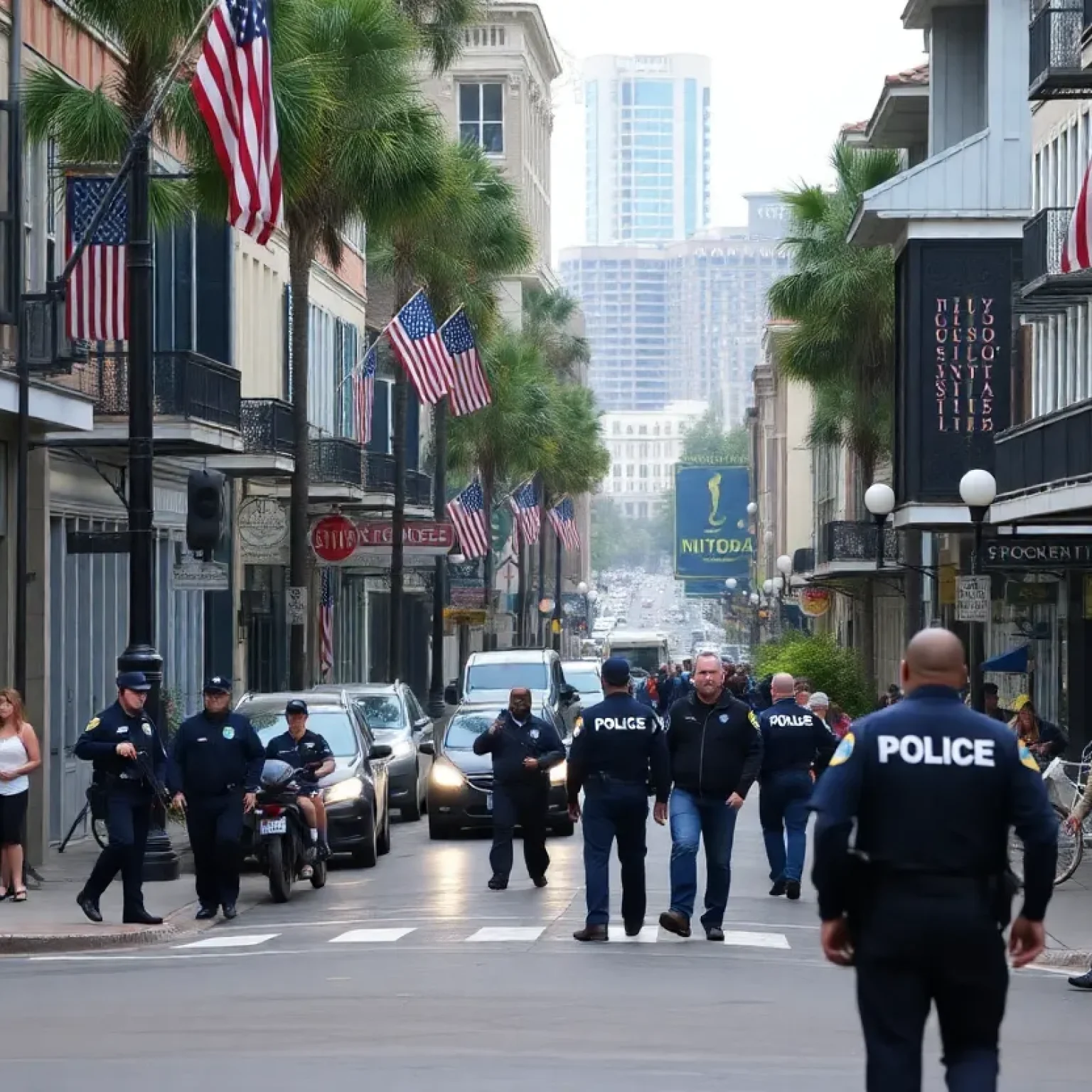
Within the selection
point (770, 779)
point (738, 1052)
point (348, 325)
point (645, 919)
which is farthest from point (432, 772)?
point (348, 325)

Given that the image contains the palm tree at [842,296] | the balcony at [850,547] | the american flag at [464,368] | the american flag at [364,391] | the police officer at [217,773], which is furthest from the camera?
the balcony at [850,547]

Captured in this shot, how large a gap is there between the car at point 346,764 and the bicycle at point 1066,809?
6.08 m

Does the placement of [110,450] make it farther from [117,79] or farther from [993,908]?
[993,908]

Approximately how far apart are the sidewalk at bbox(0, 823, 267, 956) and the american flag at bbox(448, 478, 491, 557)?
92.7ft

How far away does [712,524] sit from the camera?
11575 centimetres

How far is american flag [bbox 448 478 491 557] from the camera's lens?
5406cm

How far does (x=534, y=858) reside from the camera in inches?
854

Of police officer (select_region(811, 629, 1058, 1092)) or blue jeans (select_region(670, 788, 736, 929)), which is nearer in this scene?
police officer (select_region(811, 629, 1058, 1092))

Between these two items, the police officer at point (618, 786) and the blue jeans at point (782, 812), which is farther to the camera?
the blue jeans at point (782, 812)

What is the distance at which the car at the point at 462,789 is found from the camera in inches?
1102

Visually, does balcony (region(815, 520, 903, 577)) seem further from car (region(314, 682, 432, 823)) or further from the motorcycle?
the motorcycle

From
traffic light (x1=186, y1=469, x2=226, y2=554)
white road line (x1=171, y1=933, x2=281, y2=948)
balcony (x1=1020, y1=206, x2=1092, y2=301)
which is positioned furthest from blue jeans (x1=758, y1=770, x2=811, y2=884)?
balcony (x1=1020, y1=206, x2=1092, y2=301)

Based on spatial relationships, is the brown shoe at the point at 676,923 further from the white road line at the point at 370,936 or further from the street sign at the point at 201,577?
the street sign at the point at 201,577

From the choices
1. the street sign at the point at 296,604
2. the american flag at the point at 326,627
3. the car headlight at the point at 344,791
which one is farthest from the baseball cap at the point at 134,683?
the american flag at the point at 326,627
